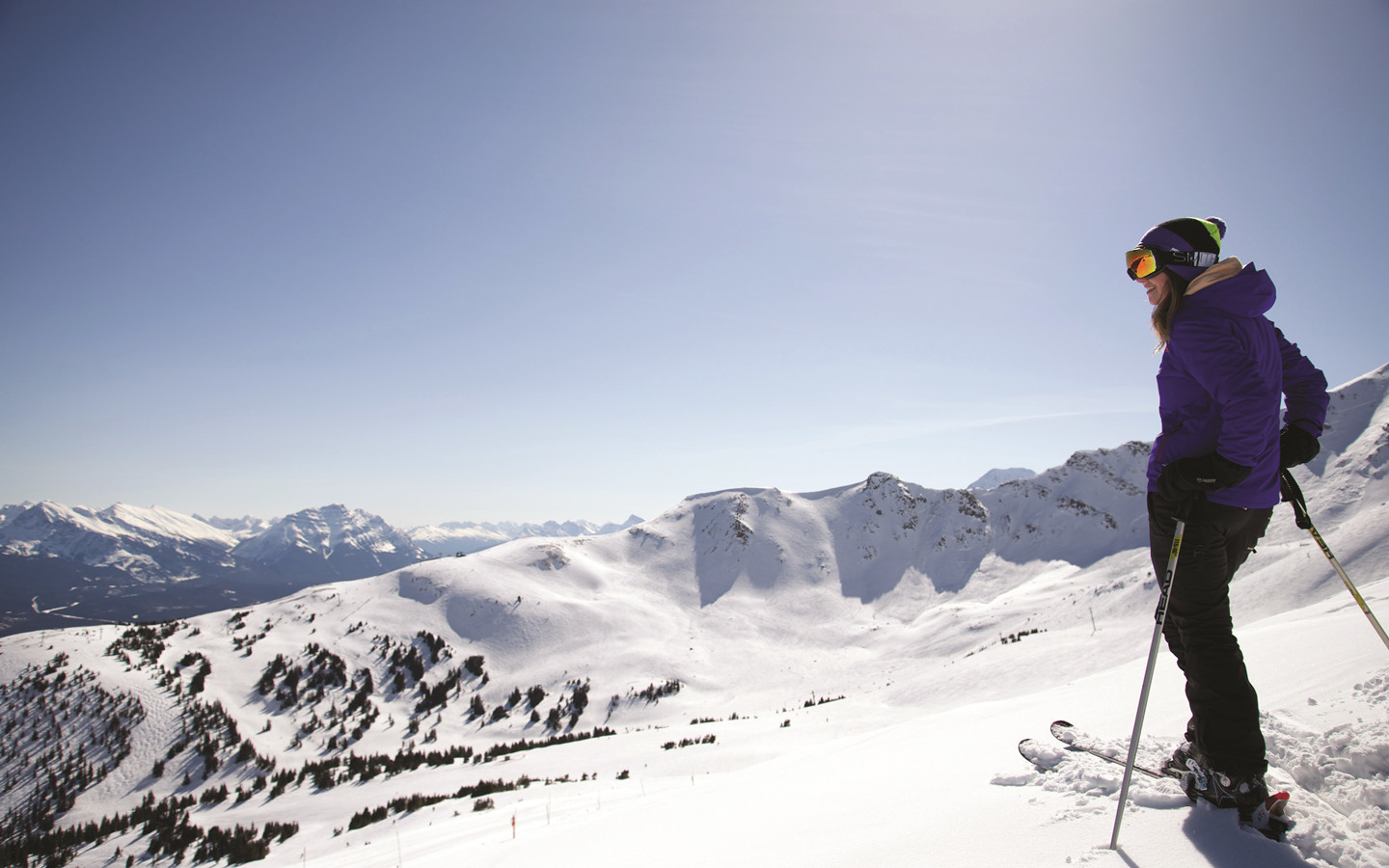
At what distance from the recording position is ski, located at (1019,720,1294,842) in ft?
7.03

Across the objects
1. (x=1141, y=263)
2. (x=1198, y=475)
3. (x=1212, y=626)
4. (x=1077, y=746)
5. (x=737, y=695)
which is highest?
(x=1141, y=263)

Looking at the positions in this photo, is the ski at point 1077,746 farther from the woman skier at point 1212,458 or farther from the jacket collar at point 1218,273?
the jacket collar at point 1218,273

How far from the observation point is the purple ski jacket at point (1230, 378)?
8.39 ft

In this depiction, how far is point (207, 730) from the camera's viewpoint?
32750mm

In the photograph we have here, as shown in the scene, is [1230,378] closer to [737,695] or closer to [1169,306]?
[1169,306]

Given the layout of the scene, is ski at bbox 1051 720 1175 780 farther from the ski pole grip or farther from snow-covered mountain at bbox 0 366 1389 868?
the ski pole grip

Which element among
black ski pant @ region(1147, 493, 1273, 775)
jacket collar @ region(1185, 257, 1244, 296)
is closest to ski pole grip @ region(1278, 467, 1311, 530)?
black ski pant @ region(1147, 493, 1273, 775)

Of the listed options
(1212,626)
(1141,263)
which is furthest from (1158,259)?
(1212,626)

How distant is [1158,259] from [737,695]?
4329 cm

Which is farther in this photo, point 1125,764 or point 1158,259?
point 1158,259

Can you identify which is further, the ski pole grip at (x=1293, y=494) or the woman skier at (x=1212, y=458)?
the ski pole grip at (x=1293, y=494)

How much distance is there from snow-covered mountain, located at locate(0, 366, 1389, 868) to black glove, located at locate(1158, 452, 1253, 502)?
1399mm

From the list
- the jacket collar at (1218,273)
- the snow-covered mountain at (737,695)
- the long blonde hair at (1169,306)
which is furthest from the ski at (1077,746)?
the jacket collar at (1218,273)

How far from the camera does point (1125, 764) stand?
2855mm
